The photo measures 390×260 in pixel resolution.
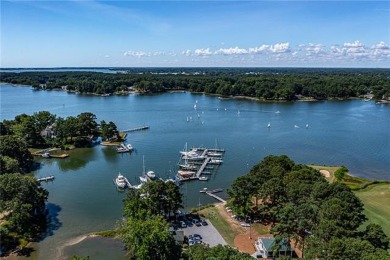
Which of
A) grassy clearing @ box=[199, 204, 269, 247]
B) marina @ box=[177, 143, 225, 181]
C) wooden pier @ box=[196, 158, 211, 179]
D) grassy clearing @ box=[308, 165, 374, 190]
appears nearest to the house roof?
grassy clearing @ box=[199, 204, 269, 247]

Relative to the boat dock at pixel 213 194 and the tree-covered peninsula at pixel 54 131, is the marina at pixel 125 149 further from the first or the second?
the boat dock at pixel 213 194

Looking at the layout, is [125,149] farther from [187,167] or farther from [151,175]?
[151,175]

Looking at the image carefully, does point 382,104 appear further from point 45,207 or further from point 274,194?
point 45,207

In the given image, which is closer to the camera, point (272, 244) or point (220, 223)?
point (272, 244)

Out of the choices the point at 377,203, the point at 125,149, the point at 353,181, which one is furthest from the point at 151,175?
the point at 377,203

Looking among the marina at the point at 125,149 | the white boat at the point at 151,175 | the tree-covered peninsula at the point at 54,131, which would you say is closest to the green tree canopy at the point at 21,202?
the white boat at the point at 151,175

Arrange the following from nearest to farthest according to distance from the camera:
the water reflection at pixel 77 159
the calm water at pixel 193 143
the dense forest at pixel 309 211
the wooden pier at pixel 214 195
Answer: the dense forest at pixel 309 211 < the calm water at pixel 193 143 < the wooden pier at pixel 214 195 < the water reflection at pixel 77 159
